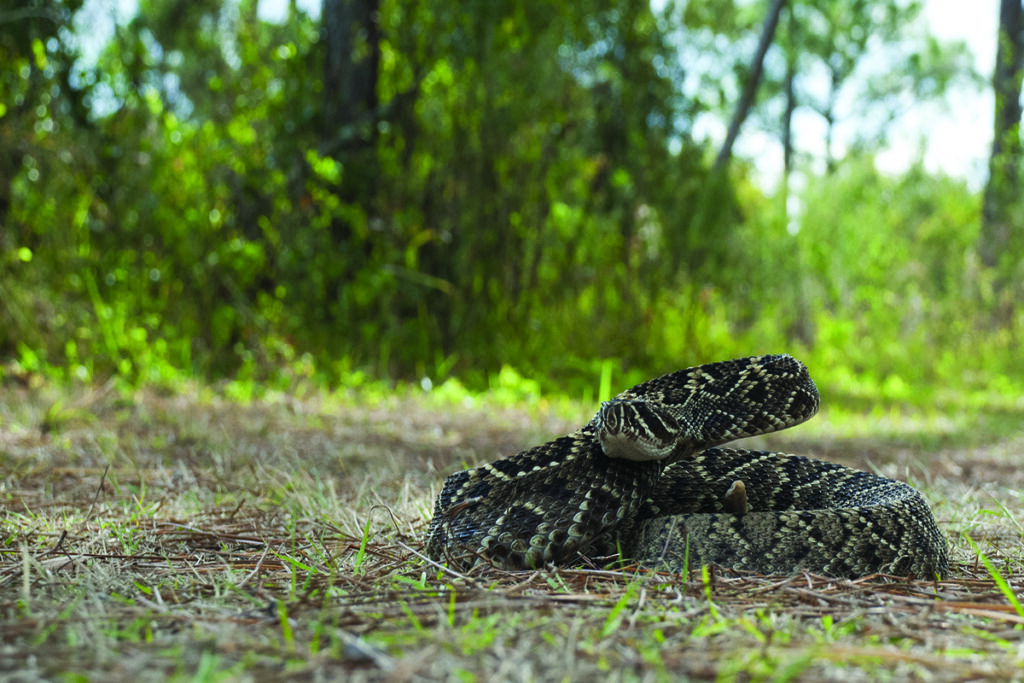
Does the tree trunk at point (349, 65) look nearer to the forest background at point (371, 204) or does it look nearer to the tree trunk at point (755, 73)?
the forest background at point (371, 204)

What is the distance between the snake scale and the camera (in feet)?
7.64

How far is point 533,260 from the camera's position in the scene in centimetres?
848

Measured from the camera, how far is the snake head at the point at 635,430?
234 centimetres

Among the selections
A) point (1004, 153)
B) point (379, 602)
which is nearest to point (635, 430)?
point (379, 602)

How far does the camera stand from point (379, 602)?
184 cm

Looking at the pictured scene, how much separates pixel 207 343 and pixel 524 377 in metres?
3.09

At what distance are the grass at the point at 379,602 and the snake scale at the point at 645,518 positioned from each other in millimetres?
120

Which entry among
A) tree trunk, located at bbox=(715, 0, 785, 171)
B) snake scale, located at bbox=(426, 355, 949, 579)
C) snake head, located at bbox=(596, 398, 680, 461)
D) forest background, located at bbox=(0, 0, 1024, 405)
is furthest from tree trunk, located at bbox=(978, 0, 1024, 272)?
snake head, located at bbox=(596, 398, 680, 461)

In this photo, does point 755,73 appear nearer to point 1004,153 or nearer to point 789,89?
point 1004,153

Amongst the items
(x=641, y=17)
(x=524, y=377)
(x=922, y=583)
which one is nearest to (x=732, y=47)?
(x=641, y=17)

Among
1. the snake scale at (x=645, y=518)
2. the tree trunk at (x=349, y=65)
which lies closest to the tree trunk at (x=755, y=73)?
the tree trunk at (x=349, y=65)

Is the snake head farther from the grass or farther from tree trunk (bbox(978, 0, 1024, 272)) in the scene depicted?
tree trunk (bbox(978, 0, 1024, 272))

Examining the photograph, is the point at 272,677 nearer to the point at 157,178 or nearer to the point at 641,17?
the point at 157,178

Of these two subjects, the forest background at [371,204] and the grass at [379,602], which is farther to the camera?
the forest background at [371,204]
